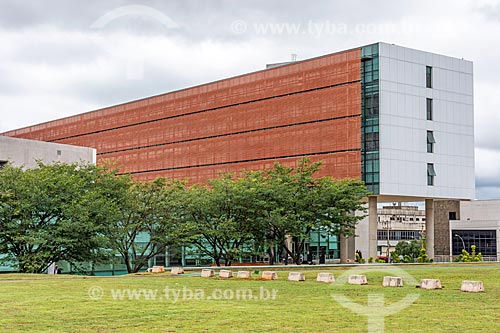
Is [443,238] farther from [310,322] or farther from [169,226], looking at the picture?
[310,322]

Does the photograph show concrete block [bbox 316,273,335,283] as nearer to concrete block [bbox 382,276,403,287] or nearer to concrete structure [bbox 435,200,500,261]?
concrete block [bbox 382,276,403,287]

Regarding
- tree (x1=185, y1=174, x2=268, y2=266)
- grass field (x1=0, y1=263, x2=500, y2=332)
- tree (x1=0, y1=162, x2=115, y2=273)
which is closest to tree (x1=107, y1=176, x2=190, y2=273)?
tree (x1=185, y1=174, x2=268, y2=266)

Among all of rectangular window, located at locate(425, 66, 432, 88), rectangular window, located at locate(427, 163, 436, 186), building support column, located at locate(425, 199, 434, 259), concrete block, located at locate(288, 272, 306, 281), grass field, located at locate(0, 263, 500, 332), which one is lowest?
grass field, located at locate(0, 263, 500, 332)

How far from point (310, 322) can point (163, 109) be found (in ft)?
262

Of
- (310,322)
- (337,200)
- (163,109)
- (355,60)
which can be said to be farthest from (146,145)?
(310,322)

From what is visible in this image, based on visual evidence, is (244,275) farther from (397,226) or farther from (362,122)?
(397,226)

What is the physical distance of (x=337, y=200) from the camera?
6197 centimetres

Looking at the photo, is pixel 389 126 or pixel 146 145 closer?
pixel 389 126

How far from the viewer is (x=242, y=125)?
85.1 metres

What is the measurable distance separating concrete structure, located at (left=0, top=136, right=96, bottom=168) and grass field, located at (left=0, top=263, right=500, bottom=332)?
35720mm

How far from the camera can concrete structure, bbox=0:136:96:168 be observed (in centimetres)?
6819

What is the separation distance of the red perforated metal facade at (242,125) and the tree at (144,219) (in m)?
17.5

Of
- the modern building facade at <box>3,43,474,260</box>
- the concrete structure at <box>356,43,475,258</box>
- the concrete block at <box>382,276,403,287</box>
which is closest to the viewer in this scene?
the concrete block at <box>382,276,403,287</box>

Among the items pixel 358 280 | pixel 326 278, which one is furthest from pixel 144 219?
pixel 358 280
